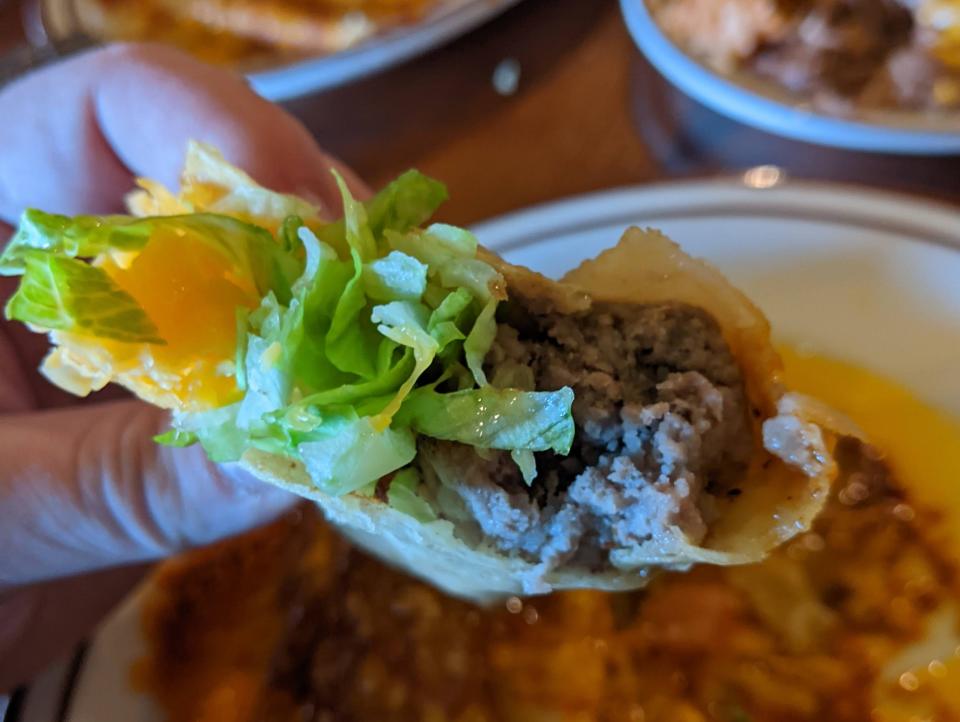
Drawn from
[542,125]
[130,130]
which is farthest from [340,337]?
[542,125]

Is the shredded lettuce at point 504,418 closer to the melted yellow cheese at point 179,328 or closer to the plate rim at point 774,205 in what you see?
the melted yellow cheese at point 179,328

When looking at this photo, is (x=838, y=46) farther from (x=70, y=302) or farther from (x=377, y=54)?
(x=70, y=302)

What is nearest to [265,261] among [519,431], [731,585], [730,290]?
[519,431]

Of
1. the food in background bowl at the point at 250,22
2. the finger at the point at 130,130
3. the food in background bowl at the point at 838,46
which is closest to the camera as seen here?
the finger at the point at 130,130

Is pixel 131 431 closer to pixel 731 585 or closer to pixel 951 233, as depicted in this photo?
pixel 731 585

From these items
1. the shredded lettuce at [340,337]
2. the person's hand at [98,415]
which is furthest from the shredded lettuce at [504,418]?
the person's hand at [98,415]

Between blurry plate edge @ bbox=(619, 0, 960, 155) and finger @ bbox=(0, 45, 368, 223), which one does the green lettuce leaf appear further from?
blurry plate edge @ bbox=(619, 0, 960, 155)

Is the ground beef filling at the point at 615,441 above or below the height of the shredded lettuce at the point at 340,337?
below

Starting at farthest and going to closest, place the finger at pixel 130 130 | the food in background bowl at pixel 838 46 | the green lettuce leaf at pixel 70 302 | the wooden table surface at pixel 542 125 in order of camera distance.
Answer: the wooden table surface at pixel 542 125
the food in background bowl at pixel 838 46
the finger at pixel 130 130
the green lettuce leaf at pixel 70 302
